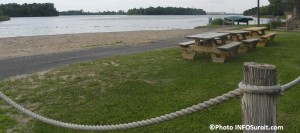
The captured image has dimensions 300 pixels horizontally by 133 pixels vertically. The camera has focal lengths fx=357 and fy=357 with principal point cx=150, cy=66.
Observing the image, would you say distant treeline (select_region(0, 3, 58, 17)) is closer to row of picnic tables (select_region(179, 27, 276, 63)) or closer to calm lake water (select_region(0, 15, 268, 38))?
calm lake water (select_region(0, 15, 268, 38))

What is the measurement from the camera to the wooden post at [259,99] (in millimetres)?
1990

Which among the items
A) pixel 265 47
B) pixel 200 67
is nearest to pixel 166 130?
pixel 200 67

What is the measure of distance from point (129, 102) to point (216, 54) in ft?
14.8

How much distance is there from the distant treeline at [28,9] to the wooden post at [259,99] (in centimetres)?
14883

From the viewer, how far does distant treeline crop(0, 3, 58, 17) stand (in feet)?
469

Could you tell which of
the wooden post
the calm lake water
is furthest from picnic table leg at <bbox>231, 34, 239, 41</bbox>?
the calm lake water

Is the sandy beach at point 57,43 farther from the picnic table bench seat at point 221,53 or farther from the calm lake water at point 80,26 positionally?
the calm lake water at point 80,26

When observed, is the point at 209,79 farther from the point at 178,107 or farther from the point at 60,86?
the point at 60,86

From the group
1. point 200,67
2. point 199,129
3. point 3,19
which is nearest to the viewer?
point 199,129

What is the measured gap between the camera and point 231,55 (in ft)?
35.2

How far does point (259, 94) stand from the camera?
2.00 m

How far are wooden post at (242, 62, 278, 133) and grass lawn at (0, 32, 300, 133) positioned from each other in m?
2.84

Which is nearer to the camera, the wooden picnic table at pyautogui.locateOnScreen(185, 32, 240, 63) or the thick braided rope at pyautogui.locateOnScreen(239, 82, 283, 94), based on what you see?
the thick braided rope at pyautogui.locateOnScreen(239, 82, 283, 94)

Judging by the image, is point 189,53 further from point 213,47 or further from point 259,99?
point 259,99
